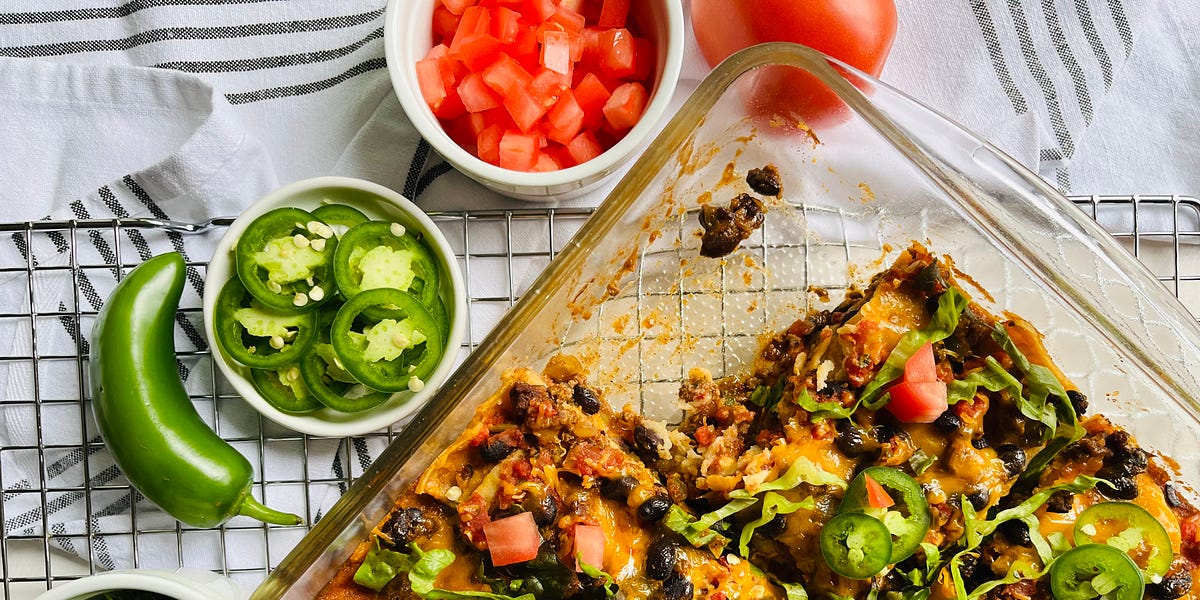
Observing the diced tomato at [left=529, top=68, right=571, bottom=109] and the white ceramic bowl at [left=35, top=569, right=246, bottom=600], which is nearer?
the white ceramic bowl at [left=35, top=569, right=246, bottom=600]

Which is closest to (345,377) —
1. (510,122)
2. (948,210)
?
(510,122)

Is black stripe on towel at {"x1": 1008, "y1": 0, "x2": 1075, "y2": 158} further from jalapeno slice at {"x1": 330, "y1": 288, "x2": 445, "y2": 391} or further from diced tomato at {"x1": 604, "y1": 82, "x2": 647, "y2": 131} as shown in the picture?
jalapeno slice at {"x1": 330, "y1": 288, "x2": 445, "y2": 391}

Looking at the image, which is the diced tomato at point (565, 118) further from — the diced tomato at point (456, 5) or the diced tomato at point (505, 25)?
the diced tomato at point (456, 5)

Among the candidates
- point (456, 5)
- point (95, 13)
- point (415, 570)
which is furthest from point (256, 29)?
point (415, 570)

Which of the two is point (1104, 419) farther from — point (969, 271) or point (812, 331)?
point (812, 331)

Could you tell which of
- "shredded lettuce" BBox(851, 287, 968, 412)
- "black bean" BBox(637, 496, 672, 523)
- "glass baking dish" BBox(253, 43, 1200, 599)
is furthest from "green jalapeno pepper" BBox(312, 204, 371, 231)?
"shredded lettuce" BBox(851, 287, 968, 412)

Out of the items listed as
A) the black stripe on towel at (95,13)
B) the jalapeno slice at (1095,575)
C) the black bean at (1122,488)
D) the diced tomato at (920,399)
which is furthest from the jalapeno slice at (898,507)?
the black stripe on towel at (95,13)
